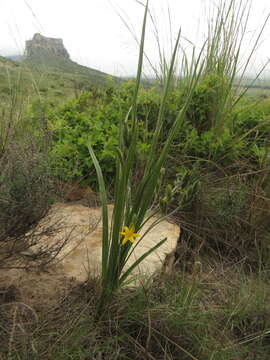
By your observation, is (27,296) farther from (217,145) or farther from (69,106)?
(69,106)

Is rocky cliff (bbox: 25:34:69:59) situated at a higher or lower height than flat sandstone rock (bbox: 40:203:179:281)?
higher

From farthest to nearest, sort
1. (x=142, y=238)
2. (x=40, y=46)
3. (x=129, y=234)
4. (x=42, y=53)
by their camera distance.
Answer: (x=42, y=53) → (x=40, y=46) → (x=142, y=238) → (x=129, y=234)

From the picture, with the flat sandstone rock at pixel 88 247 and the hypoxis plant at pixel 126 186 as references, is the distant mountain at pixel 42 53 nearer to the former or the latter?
the flat sandstone rock at pixel 88 247

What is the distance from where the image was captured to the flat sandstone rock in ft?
5.20

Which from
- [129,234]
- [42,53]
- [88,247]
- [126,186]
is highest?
[42,53]

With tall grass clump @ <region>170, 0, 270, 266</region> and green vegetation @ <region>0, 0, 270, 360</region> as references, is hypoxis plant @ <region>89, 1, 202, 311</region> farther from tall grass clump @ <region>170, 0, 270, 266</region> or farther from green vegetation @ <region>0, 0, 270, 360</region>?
tall grass clump @ <region>170, 0, 270, 266</region>

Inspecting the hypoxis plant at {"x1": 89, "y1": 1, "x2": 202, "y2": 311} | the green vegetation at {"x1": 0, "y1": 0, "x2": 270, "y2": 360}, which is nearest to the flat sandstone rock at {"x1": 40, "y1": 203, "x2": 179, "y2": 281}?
the green vegetation at {"x1": 0, "y1": 0, "x2": 270, "y2": 360}

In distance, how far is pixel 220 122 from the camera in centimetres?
266

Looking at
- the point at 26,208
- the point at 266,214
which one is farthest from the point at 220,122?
the point at 26,208

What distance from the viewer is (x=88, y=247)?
5.96ft

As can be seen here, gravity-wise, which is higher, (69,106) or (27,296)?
(69,106)

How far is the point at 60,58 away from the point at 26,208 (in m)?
1.76

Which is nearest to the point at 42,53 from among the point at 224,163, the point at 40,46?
the point at 40,46

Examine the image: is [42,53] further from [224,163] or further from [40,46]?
[224,163]
